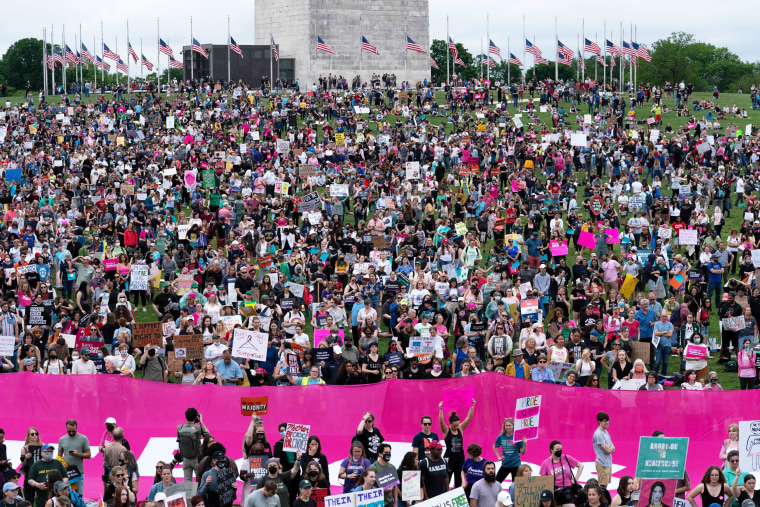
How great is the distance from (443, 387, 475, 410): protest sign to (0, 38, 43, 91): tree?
115 meters

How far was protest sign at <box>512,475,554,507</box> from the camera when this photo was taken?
13938 mm

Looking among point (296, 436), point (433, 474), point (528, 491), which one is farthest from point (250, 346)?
point (528, 491)

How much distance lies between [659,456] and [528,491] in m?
1.77

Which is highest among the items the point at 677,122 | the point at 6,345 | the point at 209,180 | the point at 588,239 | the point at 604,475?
the point at 677,122

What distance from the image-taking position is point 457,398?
17.3 metres

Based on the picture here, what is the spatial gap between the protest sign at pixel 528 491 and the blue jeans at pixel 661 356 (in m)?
8.49

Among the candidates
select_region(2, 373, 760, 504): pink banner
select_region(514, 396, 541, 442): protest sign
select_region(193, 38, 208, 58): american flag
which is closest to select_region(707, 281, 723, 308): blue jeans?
select_region(2, 373, 760, 504): pink banner

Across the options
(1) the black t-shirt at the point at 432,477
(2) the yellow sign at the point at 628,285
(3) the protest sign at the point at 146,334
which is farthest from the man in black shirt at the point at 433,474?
(2) the yellow sign at the point at 628,285

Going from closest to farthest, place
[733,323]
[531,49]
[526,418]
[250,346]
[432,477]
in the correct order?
[432,477]
[526,418]
[250,346]
[733,323]
[531,49]

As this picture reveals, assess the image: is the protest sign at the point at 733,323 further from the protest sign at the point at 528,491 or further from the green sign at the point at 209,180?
the green sign at the point at 209,180

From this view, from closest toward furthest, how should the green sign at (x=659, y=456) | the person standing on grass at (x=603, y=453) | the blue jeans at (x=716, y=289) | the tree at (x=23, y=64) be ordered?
the green sign at (x=659, y=456)
the person standing on grass at (x=603, y=453)
the blue jeans at (x=716, y=289)
the tree at (x=23, y=64)

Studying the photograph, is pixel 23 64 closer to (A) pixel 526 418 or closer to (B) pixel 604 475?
(A) pixel 526 418

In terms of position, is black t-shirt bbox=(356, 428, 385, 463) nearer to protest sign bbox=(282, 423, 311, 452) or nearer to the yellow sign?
protest sign bbox=(282, 423, 311, 452)

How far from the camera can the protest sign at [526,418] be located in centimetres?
1589
